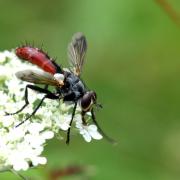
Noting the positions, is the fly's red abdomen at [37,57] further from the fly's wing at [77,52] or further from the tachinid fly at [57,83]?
the fly's wing at [77,52]

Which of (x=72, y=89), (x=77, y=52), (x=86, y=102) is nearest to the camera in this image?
(x=86, y=102)

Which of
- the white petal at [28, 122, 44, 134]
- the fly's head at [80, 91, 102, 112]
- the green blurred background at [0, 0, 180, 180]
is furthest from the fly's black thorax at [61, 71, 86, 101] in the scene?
the green blurred background at [0, 0, 180, 180]

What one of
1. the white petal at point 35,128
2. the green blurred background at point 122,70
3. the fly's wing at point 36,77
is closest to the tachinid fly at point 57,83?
the fly's wing at point 36,77

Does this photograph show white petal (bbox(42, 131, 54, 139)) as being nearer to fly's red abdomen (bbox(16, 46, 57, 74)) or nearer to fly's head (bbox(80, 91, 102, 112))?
fly's head (bbox(80, 91, 102, 112))

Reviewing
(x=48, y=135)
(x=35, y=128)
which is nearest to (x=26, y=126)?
(x=35, y=128)

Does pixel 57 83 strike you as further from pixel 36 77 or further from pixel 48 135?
pixel 48 135
